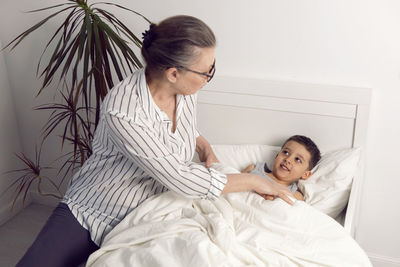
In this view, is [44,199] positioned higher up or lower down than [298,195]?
lower down

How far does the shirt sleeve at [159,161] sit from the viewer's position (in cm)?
138

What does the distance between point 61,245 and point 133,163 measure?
0.37 m

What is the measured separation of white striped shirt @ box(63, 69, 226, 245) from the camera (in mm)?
1390

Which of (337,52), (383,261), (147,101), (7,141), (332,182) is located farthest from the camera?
(7,141)

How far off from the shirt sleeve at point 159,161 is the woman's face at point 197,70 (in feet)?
0.65

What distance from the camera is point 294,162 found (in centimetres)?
186

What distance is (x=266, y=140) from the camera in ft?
6.86

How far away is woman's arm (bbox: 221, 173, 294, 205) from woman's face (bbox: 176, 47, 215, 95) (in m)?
0.34

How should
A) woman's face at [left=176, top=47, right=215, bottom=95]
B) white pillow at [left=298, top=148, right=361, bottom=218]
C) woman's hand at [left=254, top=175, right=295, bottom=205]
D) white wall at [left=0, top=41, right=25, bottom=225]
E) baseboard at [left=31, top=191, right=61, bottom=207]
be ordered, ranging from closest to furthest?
woman's face at [left=176, top=47, right=215, bottom=95], woman's hand at [left=254, top=175, right=295, bottom=205], white pillow at [left=298, top=148, right=361, bottom=218], white wall at [left=0, top=41, right=25, bottom=225], baseboard at [left=31, top=191, right=61, bottom=207]

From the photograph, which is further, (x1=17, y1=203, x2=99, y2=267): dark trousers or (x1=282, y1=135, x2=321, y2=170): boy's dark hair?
(x1=282, y1=135, x2=321, y2=170): boy's dark hair

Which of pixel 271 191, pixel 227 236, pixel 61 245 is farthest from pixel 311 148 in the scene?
pixel 61 245

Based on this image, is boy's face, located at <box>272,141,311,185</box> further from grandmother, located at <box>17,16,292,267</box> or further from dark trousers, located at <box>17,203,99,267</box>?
dark trousers, located at <box>17,203,99,267</box>

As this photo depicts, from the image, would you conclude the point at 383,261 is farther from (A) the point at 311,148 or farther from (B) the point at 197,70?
(B) the point at 197,70

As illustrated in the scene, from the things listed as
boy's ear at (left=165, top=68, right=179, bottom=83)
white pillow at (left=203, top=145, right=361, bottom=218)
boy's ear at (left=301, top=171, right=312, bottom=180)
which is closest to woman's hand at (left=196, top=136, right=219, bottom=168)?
white pillow at (left=203, top=145, right=361, bottom=218)
